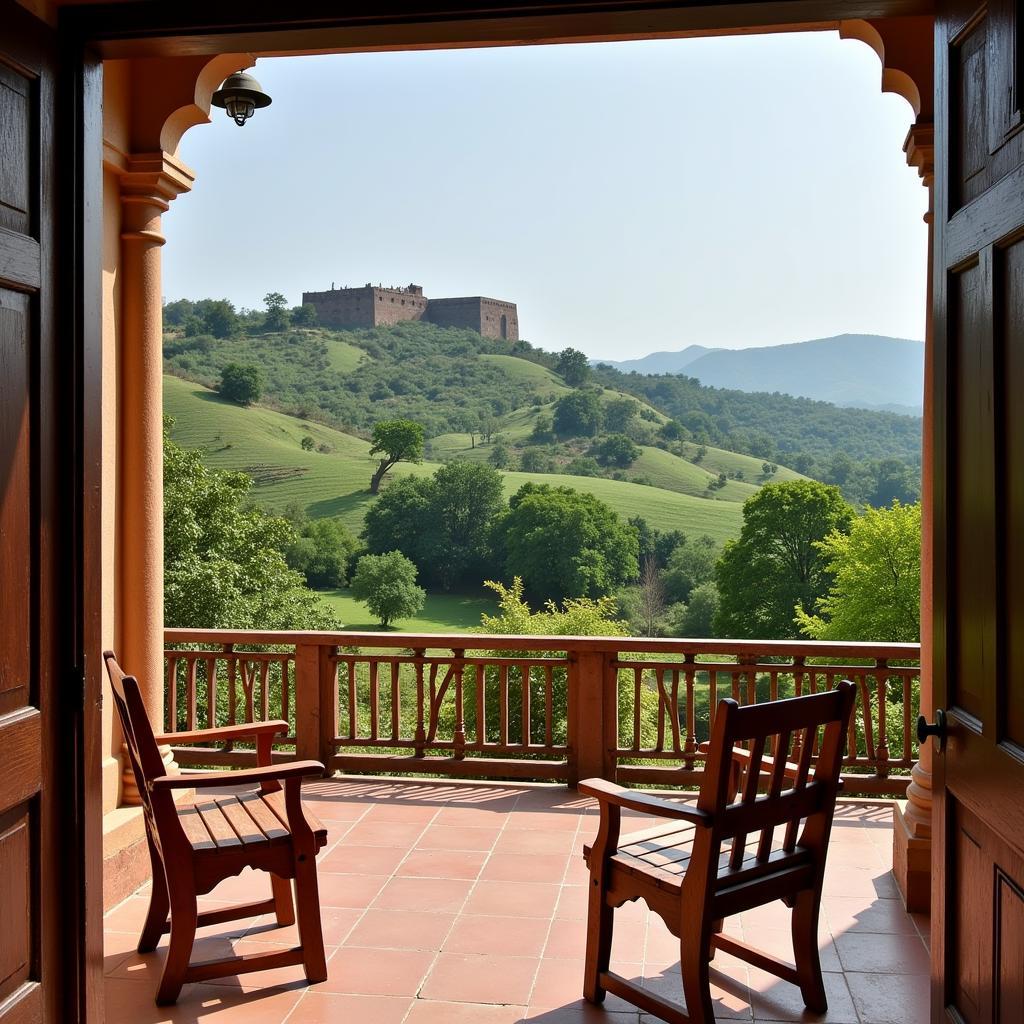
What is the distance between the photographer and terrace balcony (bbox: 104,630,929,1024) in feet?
9.84

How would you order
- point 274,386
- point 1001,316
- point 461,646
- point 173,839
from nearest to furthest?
point 1001,316 → point 173,839 → point 461,646 → point 274,386

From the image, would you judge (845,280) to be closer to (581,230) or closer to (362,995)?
(581,230)

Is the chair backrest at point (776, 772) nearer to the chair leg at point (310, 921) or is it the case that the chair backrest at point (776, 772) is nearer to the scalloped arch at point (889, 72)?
the chair leg at point (310, 921)

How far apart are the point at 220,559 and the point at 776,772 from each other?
24563 mm

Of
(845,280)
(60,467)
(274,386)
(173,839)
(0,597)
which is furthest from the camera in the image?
(845,280)

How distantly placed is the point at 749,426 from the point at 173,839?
163 ft

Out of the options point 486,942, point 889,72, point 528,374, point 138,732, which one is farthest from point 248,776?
point 528,374

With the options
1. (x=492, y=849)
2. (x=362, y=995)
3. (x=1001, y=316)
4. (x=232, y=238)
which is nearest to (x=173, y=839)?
(x=362, y=995)

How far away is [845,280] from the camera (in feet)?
182

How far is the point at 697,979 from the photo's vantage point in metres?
2.68

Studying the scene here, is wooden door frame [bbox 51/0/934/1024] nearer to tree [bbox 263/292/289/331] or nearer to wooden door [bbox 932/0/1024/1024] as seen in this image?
wooden door [bbox 932/0/1024/1024]

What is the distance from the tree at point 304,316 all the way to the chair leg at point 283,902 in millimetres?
49847

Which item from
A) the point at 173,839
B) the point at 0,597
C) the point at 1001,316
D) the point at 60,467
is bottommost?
the point at 173,839

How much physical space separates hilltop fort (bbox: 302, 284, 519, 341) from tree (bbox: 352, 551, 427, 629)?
60.6 ft
